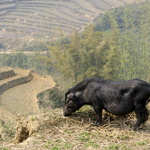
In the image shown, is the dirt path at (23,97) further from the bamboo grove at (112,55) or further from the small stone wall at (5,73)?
the bamboo grove at (112,55)

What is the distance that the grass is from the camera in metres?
4.58

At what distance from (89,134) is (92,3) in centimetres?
5523

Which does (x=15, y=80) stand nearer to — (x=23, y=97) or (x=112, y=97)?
(x=23, y=97)

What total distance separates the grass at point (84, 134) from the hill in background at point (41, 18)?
42.3m

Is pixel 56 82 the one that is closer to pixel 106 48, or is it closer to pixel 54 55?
pixel 54 55

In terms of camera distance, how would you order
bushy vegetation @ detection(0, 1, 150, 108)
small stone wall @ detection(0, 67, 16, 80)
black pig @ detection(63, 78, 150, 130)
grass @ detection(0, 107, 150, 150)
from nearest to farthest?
1. grass @ detection(0, 107, 150, 150)
2. black pig @ detection(63, 78, 150, 130)
3. bushy vegetation @ detection(0, 1, 150, 108)
4. small stone wall @ detection(0, 67, 16, 80)

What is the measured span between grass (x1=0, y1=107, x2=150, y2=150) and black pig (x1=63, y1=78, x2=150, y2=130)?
20 cm

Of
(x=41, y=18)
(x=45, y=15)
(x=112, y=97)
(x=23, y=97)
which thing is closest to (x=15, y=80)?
(x=23, y=97)

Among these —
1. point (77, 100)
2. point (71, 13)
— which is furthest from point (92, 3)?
point (77, 100)

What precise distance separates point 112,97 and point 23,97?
18321 millimetres

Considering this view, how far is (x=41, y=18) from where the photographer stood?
5338 cm

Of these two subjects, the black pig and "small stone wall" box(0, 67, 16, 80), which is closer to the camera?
the black pig

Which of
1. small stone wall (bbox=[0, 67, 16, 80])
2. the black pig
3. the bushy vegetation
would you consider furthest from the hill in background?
the black pig

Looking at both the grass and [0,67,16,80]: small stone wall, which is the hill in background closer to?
[0,67,16,80]: small stone wall
